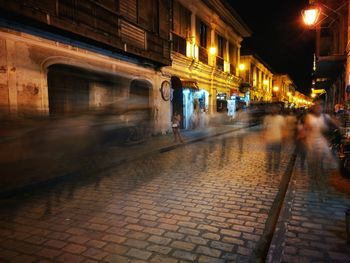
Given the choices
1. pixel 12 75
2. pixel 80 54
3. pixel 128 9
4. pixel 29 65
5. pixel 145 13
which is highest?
pixel 145 13

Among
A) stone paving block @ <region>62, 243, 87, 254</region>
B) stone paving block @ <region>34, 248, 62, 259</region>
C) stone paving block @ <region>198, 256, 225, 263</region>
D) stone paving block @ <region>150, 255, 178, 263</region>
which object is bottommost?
stone paving block @ <region>198, 256, 225, 263</region>

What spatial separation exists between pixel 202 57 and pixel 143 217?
1984 cm

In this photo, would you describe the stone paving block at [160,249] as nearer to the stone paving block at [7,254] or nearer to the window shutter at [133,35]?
the stone paving block at [7,254]

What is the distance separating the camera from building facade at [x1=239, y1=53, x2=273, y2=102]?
40278mm

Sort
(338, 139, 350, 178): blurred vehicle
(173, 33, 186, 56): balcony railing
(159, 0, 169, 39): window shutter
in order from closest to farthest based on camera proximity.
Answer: (338, 139, 350, 178): blurred vehicle → (159, 0, 169, 39): window shutter → (173, 33, 186, 56): balcony railing

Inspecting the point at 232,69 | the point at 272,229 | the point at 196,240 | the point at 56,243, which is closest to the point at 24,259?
the point at 56,243

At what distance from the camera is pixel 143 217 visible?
5.09 m

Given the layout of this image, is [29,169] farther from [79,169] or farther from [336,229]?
[336,229]

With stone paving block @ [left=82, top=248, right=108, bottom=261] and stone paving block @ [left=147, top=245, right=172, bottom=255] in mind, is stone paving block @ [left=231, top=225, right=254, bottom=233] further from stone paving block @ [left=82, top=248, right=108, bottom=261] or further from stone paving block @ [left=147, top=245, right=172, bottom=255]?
stone paving block @ [left=82, top=248, right=108, bottom=261]

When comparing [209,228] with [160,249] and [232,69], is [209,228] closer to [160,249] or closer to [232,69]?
[160,249]

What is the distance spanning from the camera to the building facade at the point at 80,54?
886cm

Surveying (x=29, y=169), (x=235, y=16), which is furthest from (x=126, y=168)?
(x=235, y=16)

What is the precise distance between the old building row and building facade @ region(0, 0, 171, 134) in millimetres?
30

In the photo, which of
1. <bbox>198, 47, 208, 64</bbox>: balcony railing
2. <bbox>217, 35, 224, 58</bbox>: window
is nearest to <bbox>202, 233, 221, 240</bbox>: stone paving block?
<bbox>198, 47, 208, 64</bbox>: balcony railing
